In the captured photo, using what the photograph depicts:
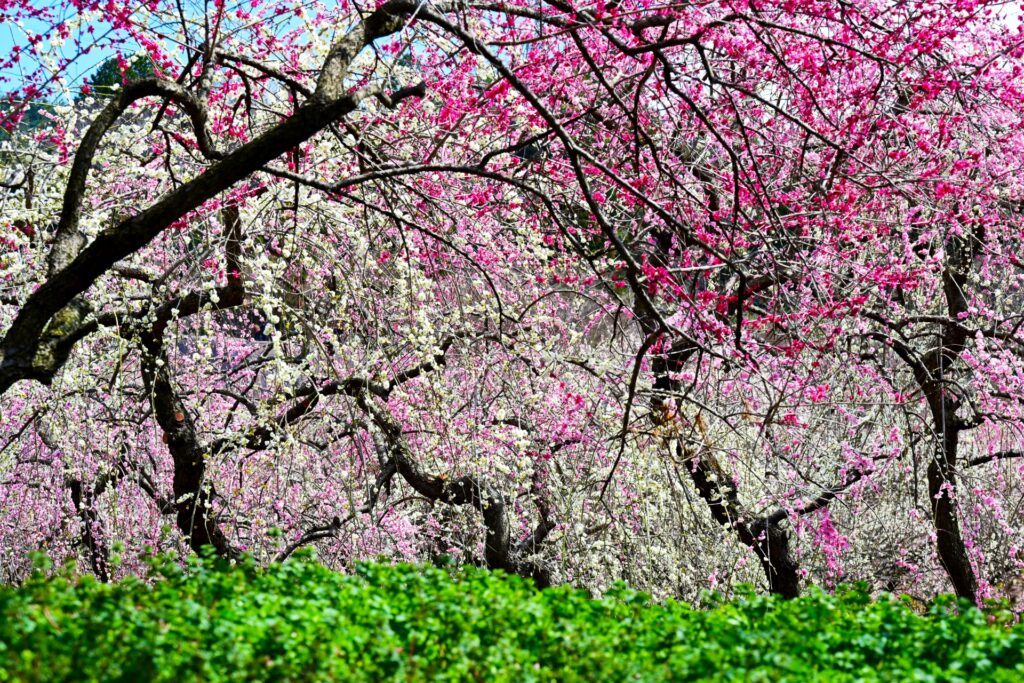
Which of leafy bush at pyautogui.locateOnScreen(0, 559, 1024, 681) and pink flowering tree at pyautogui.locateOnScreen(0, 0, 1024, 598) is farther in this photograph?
pink flowering tree at pyautogui.locateOnScreen(0, 0, 1024, 598)

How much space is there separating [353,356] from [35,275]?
1804mm

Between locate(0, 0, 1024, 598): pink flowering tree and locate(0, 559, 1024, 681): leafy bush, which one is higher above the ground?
locate(0, 0, 1024, 598): pink flowering tree

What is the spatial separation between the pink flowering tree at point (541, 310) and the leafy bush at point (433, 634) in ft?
5.88

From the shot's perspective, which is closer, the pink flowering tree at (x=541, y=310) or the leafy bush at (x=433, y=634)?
the leafy bush at (x=433, y=634)

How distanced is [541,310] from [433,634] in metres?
4.11

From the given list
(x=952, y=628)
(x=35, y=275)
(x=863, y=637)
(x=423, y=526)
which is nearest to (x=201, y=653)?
(x=863, y=637)

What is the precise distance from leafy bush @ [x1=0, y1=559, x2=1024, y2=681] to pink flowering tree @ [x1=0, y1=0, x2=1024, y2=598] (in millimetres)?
1792

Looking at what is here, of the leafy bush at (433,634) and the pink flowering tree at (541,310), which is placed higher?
the pink flowering tree at (541,310)

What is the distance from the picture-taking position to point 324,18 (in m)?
6.38

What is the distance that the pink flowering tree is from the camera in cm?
554

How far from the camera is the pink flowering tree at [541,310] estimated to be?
18.2ft

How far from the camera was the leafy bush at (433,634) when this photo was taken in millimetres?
2531

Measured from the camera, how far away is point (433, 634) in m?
2.89

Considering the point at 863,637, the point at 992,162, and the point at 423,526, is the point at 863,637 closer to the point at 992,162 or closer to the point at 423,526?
the point at 992,162
